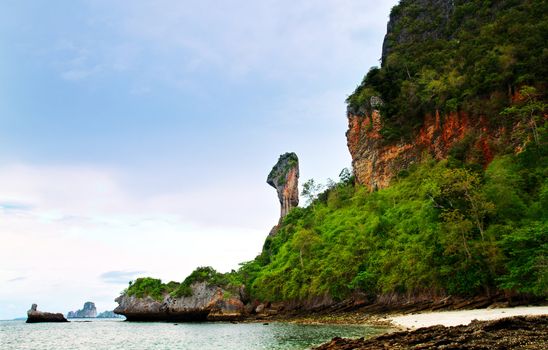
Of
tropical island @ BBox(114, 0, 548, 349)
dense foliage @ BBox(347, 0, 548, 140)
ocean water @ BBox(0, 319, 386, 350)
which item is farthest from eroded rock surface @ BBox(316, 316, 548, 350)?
dense foliage @ BBox(347, 0, 548, 140)

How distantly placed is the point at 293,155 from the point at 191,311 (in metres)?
68.1

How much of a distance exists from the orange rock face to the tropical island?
0.23 metres

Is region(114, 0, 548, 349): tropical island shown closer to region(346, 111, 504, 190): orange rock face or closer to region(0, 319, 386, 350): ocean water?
region(346, 111, 504, 190): orange rock face

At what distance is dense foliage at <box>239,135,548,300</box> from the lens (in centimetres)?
3092

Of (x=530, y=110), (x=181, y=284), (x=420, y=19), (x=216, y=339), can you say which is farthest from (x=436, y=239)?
(x=420, y=19)

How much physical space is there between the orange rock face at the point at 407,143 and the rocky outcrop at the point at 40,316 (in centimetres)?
7330

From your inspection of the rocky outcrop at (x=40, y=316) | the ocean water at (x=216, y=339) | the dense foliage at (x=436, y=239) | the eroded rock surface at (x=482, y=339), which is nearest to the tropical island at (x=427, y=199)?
the dense foliage at (x=436, y=239)

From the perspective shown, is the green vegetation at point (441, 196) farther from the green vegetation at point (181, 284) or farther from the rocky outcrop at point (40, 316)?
the rocky outcrop at point (40, 316)

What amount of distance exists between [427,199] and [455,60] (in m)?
30.1

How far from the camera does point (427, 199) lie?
162ft

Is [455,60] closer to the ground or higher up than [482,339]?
higher up

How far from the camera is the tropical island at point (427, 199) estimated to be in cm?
3381

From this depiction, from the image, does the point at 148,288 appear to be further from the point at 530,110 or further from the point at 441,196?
the point at 530,110

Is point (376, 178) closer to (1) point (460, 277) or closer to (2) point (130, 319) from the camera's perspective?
(1) point (460, 277)
